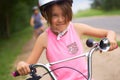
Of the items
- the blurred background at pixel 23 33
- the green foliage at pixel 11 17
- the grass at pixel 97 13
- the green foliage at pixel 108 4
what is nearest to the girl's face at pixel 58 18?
the blurred background at pixel 23 33

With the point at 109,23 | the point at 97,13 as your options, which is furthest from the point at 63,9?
the point at 97,13

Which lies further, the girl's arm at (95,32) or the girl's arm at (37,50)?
the girl's arm at (37,50)

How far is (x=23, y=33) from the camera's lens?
105ft

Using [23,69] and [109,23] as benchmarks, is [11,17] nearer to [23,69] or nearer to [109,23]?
[109,23]

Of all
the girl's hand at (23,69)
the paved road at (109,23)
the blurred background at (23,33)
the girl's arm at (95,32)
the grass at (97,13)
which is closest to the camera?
the girl's hand at (23,69)

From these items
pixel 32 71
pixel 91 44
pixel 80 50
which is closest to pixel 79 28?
pixel 80 50

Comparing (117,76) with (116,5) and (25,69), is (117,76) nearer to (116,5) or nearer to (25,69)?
(25,69)

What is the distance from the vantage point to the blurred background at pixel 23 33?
29.7 ft

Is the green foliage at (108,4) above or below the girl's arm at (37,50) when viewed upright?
below

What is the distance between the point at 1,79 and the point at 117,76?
336cm

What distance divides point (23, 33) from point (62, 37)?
28900mm

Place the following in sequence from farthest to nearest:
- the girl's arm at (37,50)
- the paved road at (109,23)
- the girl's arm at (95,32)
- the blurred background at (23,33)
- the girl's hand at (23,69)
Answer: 1. the paved road at (109,23)
2. the blurred background at (23,33)
3. the girl's arm at (37,50)
4. the girl's arm at (95,32)
5. the girl's hand at (23,69)

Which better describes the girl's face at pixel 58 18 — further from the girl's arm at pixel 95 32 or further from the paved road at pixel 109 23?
the paved road at pixel 109 23

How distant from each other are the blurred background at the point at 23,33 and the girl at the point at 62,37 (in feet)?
15.6
